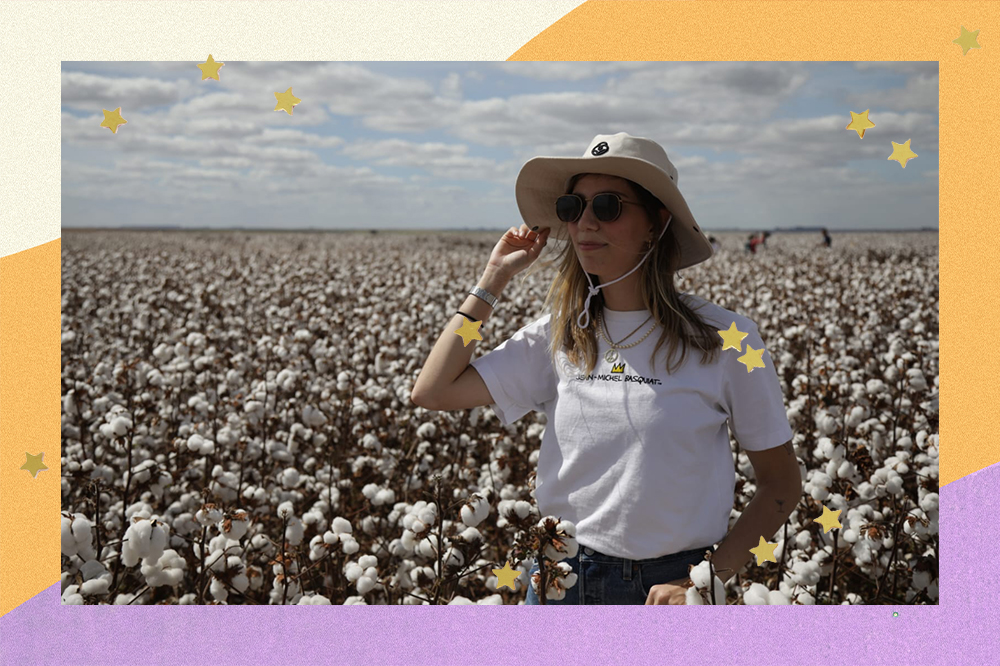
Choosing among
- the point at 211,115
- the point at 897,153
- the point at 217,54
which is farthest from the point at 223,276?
the point at 897,153

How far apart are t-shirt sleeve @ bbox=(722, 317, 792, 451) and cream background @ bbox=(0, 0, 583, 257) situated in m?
1.74

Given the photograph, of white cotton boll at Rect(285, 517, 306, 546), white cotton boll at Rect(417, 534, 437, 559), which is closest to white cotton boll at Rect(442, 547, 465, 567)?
white cotton boll at Rect(417, 534, 437, 559)

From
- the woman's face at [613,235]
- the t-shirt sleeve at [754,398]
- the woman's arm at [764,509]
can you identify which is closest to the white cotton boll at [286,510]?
the woman's face at [613,235]

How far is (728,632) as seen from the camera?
9.11 ft

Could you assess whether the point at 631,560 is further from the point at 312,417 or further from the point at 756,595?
the point at 312,417

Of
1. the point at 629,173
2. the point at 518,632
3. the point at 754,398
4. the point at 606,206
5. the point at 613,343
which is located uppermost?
the point at 629,173

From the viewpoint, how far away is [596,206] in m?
2.32

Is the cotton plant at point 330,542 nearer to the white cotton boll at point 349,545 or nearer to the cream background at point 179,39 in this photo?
the white cotton boll at point 349,545

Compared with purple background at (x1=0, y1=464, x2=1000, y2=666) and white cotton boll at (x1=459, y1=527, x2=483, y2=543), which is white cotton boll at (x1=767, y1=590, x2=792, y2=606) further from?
white cotton boll at (x1=459, y1=527, x2=483, y2=543)

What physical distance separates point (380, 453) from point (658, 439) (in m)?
2.56

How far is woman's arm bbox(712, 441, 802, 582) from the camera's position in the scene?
215 cm

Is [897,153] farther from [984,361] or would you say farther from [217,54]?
[217,54]

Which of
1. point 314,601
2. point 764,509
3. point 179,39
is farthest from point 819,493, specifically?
point 179,39

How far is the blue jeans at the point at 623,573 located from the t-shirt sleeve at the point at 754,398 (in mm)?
371
